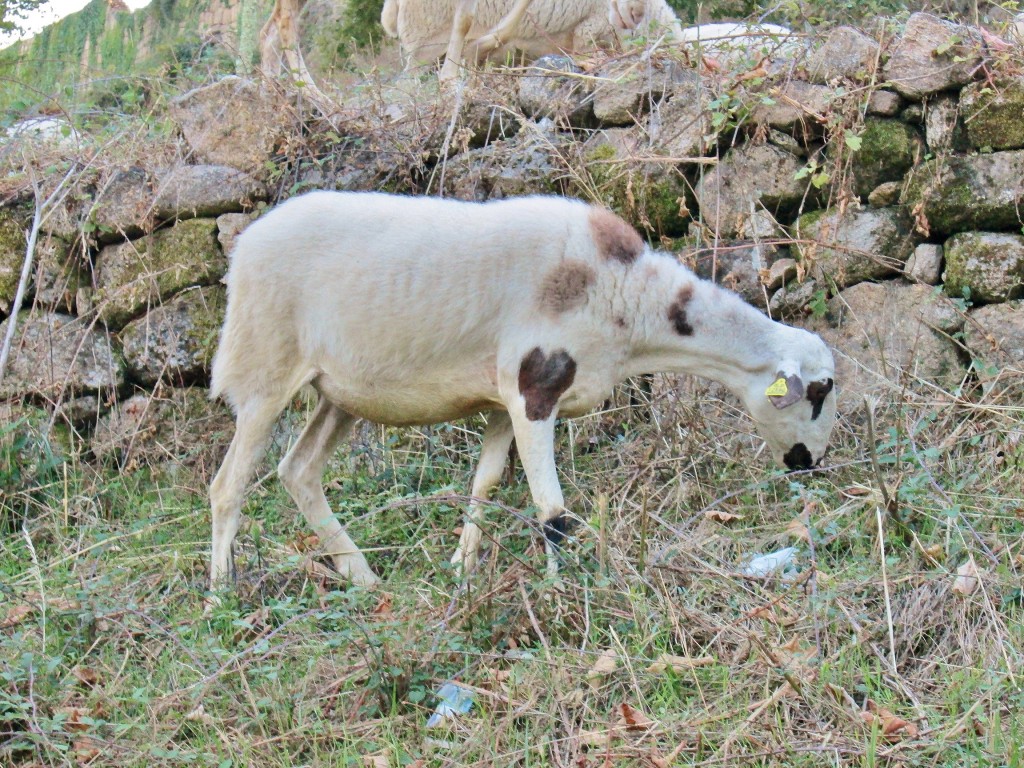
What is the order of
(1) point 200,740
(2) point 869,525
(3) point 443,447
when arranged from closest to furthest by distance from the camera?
(1) point 200,740 < (2) point 869,525 < (3) point 443,447

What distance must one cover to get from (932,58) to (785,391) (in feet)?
9.15

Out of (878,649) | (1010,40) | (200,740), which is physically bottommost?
(878,649)

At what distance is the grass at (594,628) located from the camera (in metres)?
4.26

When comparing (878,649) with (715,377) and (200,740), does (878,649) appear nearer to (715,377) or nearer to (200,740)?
(715,377)

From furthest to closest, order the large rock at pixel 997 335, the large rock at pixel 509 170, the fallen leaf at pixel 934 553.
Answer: the large rock at pixel 509 170 → the large rock at pixel 997 335 → the fallen leaf at pixel 934 553

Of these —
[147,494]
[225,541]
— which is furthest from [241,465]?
[147,494]

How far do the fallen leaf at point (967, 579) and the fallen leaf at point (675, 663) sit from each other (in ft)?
3.83

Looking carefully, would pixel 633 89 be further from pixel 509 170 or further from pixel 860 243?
pixel 860 243

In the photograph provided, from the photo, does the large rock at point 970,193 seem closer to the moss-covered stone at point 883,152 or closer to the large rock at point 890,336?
the moss-covered stone at point 883,152

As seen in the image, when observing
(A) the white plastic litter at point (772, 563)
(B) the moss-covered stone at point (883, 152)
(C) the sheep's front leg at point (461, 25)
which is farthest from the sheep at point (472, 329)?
(C) the sheep's front leg at point (461, 25)

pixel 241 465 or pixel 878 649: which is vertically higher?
pixel 241 465

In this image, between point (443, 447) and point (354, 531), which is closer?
point (354, 531)

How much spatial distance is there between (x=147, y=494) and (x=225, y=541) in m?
1.48

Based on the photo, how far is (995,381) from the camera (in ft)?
21.7
